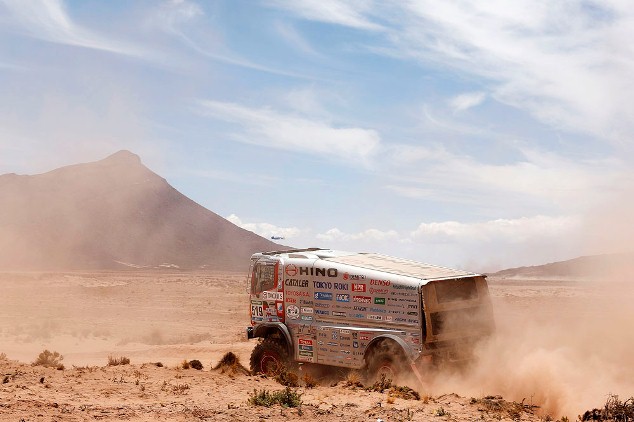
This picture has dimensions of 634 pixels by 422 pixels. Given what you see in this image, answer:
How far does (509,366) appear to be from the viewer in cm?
1509

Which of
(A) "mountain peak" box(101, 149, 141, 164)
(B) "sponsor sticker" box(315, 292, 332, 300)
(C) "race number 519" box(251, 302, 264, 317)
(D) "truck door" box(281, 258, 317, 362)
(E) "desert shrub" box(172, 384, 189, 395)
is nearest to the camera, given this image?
(E) "desert shrub" box(172, 384, 189, 395)

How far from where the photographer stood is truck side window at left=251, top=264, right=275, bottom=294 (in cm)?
1714

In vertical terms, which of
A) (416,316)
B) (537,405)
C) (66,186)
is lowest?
(537,405)

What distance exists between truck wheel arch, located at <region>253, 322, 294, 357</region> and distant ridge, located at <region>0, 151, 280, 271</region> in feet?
368

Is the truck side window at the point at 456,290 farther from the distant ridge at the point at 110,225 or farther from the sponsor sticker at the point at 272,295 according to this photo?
the distant ridge at the point at 110,225

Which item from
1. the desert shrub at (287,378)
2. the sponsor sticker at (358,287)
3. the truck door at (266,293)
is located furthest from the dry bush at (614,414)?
the truck door at (266,293)

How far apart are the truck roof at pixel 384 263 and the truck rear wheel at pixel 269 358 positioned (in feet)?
7.14

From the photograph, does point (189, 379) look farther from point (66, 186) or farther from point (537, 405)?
point (66, 186)

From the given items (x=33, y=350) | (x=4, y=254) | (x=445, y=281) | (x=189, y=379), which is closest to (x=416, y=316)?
(x=445, y=281)

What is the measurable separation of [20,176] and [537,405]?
499 ft

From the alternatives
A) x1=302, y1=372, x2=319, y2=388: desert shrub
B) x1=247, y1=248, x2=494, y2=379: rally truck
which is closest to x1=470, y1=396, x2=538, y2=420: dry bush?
x1=247, y1=248, x2=494, y2=379: rally truck

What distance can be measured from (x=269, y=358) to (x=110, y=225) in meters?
133

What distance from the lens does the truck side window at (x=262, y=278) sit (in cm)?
1714

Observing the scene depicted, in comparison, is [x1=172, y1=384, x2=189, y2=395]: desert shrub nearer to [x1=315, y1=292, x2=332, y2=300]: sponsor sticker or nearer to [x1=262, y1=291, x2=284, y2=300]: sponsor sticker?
[x1=262, y1=291, x2=284, y2=300]: sponsor sticker
